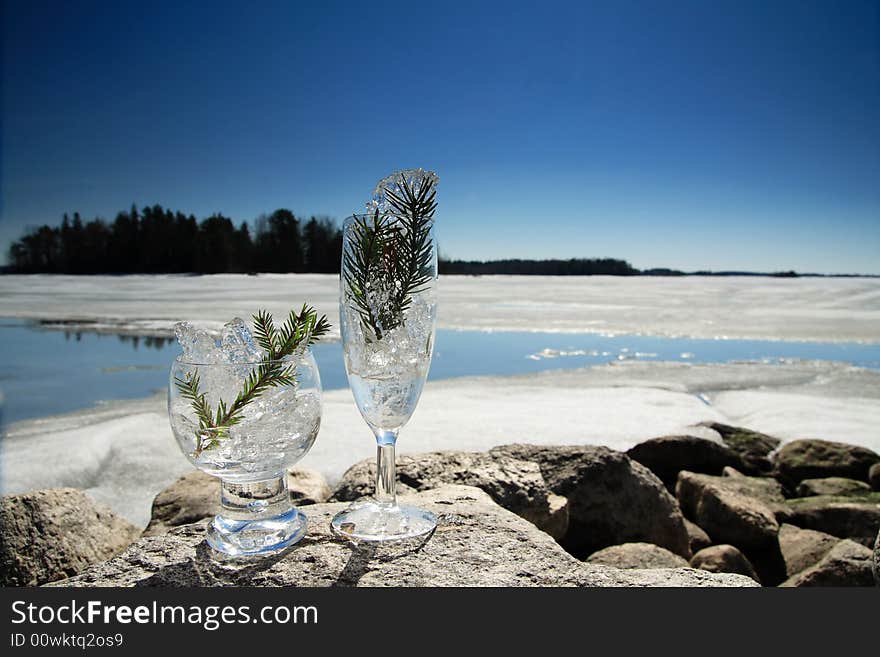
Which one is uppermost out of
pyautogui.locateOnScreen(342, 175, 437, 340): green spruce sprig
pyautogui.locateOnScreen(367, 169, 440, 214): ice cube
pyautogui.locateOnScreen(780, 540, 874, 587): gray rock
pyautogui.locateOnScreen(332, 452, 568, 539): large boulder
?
pyautogui.locateOnScreen(367, 169, 440, 214): ice cube

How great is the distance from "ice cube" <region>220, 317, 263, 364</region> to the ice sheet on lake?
82.6 inches

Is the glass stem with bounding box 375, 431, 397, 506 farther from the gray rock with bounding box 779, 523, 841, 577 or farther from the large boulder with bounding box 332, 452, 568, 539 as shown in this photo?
the gray rock with bounding box 779, 523, 841, 577

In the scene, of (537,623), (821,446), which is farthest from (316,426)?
(821,446)

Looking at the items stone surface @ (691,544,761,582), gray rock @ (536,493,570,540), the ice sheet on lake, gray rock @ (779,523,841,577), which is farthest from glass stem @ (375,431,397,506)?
gray rock @ (779,523,841,577)

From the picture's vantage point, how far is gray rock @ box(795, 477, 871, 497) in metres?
3.56

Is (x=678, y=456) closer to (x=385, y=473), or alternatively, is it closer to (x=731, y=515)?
(x=731, y=515)

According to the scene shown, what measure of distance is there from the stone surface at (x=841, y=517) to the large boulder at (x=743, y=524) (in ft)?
0.78

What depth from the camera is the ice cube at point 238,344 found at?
1.38 m

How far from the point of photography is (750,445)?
4.29 meters

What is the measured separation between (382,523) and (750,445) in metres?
3.63

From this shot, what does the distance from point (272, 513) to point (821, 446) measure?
3.77m

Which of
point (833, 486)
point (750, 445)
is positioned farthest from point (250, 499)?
point (750, 445)

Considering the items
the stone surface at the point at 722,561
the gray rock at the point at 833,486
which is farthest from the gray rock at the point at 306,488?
the gray rock at the point at 833,486

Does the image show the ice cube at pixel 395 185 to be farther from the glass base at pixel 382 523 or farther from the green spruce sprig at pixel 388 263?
the glass base at pixel 382 523
